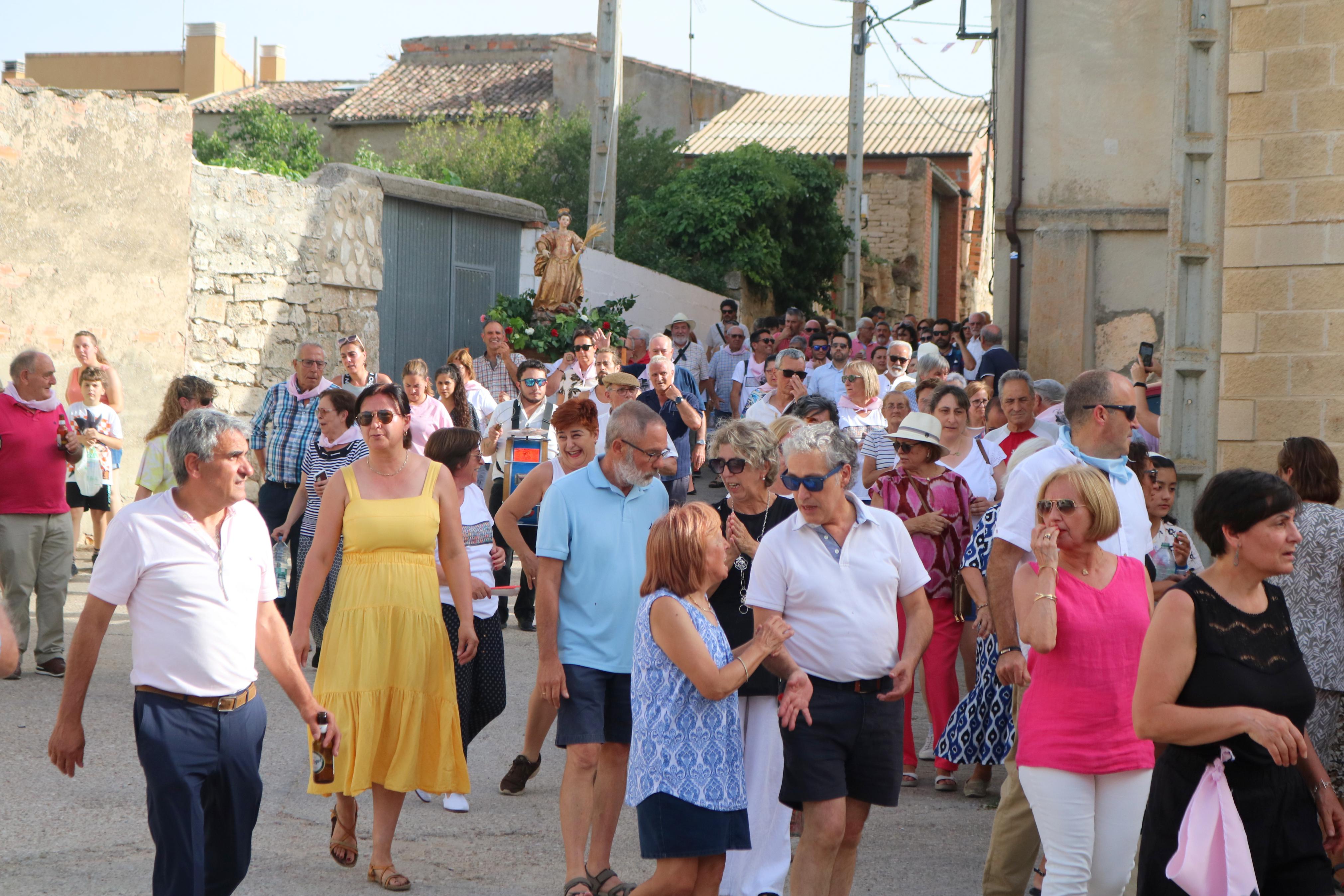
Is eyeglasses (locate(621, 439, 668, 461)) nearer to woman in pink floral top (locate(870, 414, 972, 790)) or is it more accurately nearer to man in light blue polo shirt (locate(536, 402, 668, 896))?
man in light blue polo shirt (locate(536, 402, 668, 896))

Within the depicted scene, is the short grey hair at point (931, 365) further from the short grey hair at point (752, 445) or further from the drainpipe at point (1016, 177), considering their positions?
the short grey hair at point (752, 445)

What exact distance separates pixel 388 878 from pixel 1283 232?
18.5 feet

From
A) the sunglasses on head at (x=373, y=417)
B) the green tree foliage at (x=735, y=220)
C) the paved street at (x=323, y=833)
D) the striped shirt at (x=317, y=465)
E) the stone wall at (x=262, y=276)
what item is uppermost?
the green tree foliage at (x=735, y=220)

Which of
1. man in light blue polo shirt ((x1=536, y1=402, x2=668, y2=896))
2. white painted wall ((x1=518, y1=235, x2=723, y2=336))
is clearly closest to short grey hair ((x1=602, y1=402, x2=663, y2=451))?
man in light blue polo shirt ((x1=536, y1=402, x2=668, y2=896))

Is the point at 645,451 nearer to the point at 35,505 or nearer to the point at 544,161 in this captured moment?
the point at 35,505

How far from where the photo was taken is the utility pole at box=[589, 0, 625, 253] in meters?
19.2

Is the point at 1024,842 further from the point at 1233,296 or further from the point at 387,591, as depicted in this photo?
the point at 1233,296

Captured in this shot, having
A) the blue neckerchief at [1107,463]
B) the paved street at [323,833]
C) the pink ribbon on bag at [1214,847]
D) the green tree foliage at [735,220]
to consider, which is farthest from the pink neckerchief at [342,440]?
the green tree foliage at [735,220]

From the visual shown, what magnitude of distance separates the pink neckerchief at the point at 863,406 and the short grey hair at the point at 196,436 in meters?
5.74

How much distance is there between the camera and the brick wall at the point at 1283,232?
7309 millimetres

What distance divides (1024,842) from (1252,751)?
121 cm

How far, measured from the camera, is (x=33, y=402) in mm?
8352

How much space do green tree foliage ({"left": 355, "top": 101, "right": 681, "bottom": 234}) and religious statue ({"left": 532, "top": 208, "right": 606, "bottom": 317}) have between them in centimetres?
Answer: 1191

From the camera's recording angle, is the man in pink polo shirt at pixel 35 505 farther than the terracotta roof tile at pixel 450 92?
No
